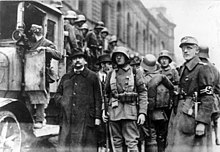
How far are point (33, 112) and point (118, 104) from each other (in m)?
1.40

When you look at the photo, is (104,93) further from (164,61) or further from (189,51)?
(164,61)

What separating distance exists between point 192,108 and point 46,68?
2.20 m

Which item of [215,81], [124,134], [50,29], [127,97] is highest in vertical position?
[50,29]

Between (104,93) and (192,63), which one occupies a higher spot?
(192,63)

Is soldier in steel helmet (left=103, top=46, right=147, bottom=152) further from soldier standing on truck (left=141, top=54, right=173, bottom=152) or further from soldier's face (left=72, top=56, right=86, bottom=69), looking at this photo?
soldier standing on truck (left=141, top=54, right=173, bottom=152)

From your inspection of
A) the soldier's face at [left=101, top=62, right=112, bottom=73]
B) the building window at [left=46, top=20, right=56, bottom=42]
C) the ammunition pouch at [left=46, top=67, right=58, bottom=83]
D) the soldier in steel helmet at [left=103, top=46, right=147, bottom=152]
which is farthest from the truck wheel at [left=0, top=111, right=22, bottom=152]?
the soldier's face at [left=101, top=62, right=112, bottom=73]

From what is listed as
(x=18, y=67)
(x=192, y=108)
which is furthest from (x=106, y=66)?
(x=192, y=108)

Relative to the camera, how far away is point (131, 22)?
21.4 metres

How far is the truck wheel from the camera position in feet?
14.3

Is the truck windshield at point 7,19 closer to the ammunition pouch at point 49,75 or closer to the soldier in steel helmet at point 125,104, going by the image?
the ammunition pouch at point 49,75

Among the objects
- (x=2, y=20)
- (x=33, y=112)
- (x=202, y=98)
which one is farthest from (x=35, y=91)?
(x=202, y=98)

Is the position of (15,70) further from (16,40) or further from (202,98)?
(202,98)

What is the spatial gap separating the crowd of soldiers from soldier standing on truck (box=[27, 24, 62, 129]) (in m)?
0.58

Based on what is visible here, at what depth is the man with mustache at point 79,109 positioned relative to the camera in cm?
451
